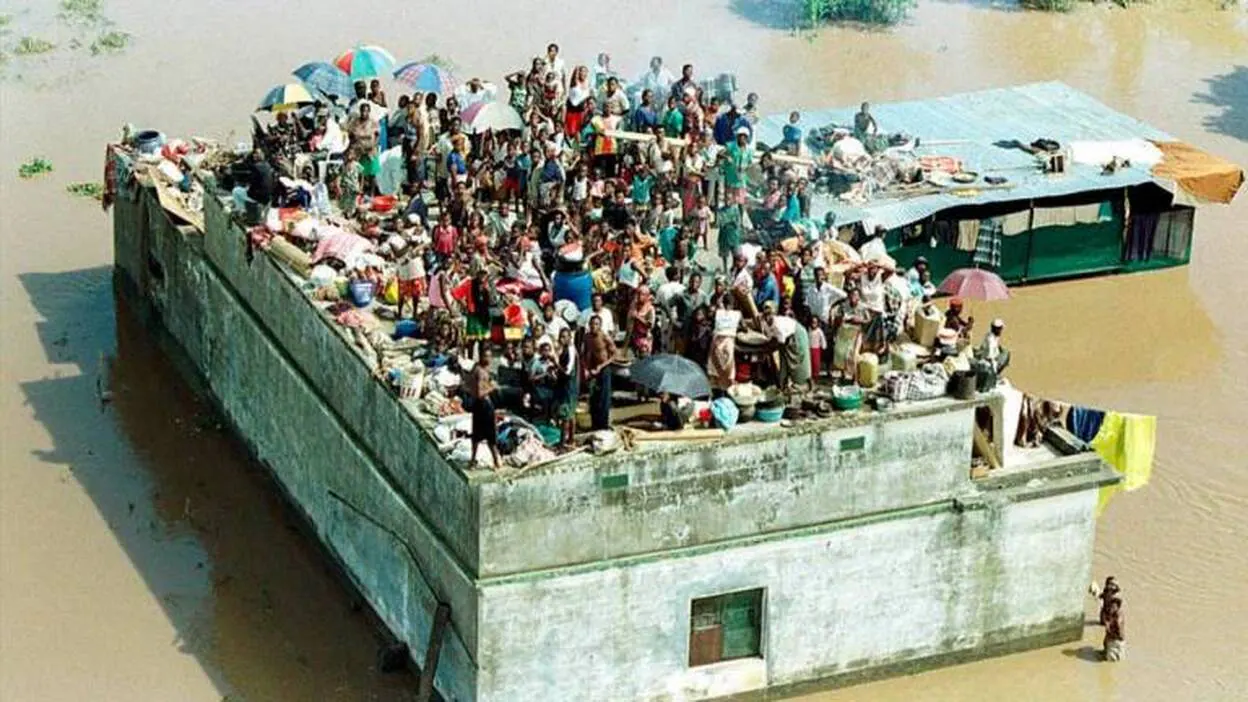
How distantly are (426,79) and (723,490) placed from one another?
30.6 feet

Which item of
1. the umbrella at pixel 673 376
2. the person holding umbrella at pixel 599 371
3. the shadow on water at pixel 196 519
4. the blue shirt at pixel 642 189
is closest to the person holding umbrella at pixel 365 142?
the blue shirt at pixel 642 189

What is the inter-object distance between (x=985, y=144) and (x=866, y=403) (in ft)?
34.4

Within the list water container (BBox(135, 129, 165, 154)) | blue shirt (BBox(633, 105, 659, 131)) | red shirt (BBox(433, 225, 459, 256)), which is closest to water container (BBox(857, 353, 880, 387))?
red shirt (BBox(433, 225, 459, 256))

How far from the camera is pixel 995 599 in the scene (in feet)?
68.7

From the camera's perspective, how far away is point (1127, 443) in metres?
22.0

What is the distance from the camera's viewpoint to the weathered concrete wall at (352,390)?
1930 cm

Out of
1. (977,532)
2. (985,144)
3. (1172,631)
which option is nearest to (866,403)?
(977,532)

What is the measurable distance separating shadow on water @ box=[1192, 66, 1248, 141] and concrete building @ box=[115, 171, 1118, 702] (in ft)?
53.3

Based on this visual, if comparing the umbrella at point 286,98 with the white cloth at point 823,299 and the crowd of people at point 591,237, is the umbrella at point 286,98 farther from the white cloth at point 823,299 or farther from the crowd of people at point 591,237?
the white cloth at point 823,299

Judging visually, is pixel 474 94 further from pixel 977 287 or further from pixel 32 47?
pixel 32 47

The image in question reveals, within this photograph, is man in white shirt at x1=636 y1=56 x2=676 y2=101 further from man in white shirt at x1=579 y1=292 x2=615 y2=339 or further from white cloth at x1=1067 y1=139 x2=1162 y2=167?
man in white shirt at x1=579 y1=292 x2=615 y2=339

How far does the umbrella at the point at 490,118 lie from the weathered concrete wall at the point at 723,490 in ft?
24.1

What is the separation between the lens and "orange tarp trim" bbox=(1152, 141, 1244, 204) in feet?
96.3

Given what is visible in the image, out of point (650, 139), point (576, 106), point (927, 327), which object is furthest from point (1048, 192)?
point (927, 327)
